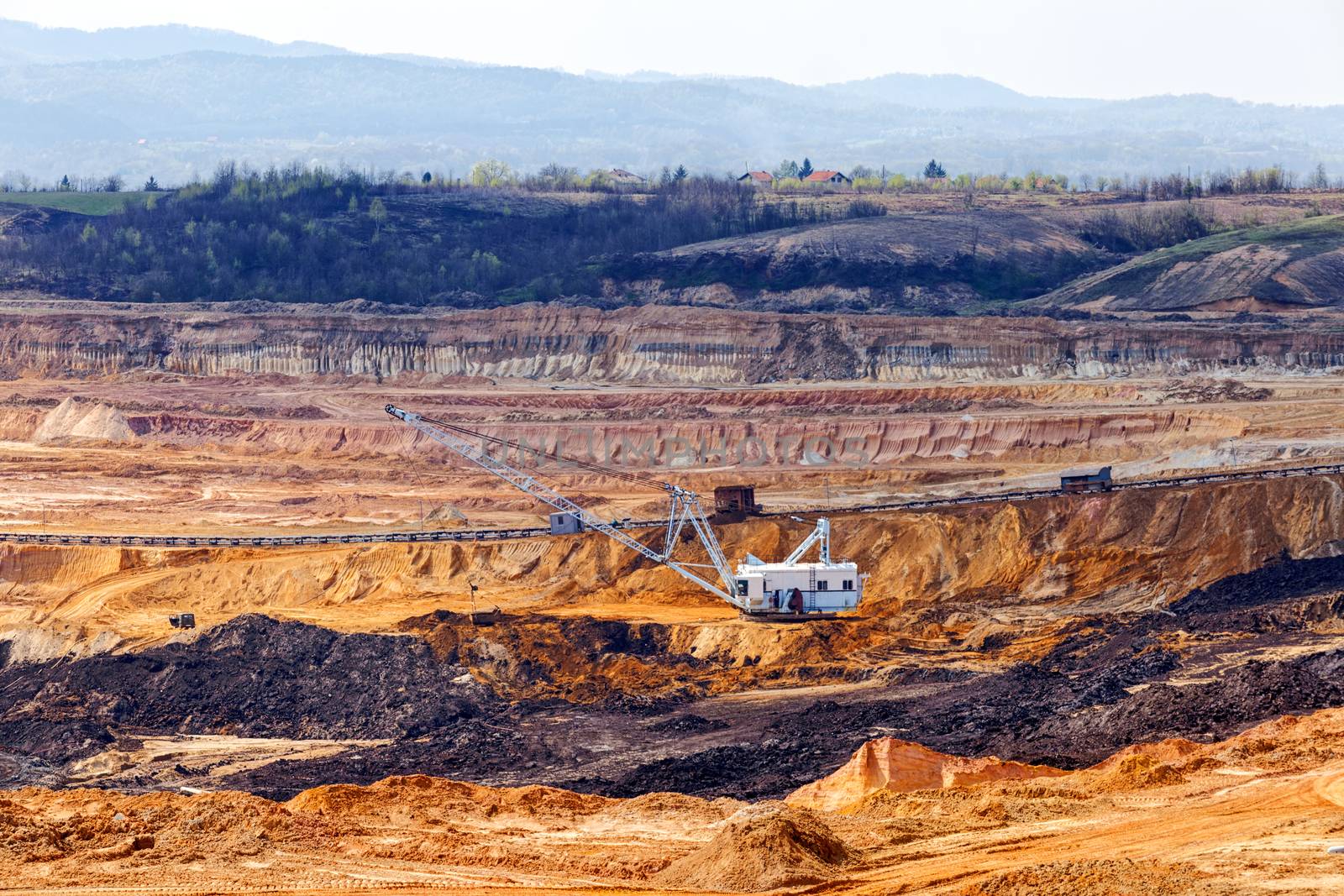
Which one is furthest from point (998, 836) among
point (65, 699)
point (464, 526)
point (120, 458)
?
point (120, 458)

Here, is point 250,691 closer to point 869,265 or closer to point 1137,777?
point 1137,777

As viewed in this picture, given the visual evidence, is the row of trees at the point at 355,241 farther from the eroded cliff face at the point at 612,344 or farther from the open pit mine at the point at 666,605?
the open pit mine at the point at 666,605

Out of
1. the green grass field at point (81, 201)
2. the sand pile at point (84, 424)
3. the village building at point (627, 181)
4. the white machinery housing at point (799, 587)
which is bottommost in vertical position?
the sand pile at point (84, 424)

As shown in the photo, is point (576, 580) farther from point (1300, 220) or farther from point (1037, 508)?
point (1300, 220)

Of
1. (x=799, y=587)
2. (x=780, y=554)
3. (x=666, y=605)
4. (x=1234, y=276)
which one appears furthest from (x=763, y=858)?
(x=1234, y=276)

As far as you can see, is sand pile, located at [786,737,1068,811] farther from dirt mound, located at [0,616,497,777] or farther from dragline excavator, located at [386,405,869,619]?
dragline excavator, located at [386,405,869,619]

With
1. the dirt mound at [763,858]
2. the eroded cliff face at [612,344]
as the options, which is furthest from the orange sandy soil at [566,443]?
the dirt mound at [763,858]

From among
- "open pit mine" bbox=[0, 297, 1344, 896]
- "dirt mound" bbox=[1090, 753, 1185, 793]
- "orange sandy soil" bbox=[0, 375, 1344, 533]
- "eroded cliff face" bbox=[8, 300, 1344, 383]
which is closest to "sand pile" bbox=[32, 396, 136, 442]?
"orange sandy soil" bbox=[0, 375, 1344, 533]
